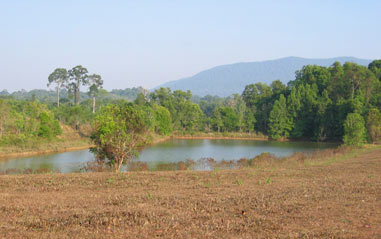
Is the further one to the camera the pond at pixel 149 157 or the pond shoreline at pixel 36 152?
the pond shoreline at pixel 36 152

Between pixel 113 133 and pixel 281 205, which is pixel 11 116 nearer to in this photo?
pixel 113 133

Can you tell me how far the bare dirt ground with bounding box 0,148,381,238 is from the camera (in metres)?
8.00

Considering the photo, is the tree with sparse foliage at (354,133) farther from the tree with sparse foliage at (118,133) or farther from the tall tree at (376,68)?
the tall tree at (376,68)

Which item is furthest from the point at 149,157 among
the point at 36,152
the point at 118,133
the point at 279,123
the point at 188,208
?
the point at 279,123

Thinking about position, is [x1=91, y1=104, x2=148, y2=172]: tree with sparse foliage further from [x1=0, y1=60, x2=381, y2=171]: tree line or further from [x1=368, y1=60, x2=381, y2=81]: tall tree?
[x1=368, y1=60, x2=381, y2=81]: tall tree

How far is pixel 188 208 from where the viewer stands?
32.9ft

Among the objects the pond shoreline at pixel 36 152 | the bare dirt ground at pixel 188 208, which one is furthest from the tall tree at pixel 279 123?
the bare dirt ground at pixel 188 208

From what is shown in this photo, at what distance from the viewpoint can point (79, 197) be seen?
38.3 ft

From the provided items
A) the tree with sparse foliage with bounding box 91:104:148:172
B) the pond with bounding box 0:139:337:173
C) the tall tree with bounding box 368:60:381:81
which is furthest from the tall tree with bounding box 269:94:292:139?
the tree with sparse foliage with bounding box 91:104:148:172

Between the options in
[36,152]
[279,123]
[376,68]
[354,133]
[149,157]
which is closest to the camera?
[149,157]

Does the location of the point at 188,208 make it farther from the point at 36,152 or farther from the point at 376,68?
the point at 376,68

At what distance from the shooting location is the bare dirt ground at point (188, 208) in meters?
8.00

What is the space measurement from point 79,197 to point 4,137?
37759mm

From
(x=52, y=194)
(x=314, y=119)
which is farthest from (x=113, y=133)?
(x=314, y=119)
